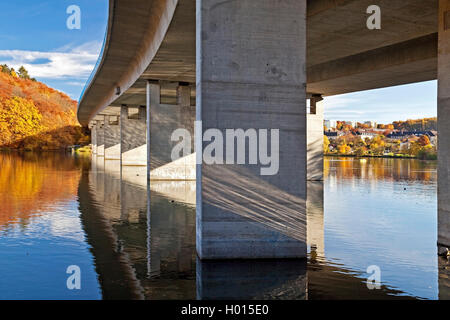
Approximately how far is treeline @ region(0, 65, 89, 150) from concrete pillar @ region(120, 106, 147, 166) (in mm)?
60553

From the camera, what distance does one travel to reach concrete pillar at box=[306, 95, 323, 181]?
27078mm

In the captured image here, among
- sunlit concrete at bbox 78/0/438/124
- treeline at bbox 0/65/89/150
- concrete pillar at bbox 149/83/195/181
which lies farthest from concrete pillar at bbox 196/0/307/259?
treeline at bbox 0/65/89/150

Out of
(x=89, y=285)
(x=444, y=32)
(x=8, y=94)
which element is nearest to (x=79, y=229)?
(x=89, y=285)

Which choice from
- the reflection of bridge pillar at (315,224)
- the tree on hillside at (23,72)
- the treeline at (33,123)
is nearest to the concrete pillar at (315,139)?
the reflection of bridge pillar at (315,224)

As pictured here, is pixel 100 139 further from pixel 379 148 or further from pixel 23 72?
pixel 23 72

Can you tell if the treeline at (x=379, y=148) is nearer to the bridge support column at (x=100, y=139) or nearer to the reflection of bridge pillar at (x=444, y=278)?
the bridge support column at (x=100, y=139)

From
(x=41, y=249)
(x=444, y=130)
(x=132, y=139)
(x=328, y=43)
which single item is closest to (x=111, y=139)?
(x=132, y=139)

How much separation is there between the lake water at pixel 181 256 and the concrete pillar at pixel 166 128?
8.80 m

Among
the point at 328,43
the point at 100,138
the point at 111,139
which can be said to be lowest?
the point at 111,139

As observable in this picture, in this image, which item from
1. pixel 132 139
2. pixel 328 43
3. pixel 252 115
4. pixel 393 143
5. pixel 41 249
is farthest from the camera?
pixel 393 143

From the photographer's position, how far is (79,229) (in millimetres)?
10633

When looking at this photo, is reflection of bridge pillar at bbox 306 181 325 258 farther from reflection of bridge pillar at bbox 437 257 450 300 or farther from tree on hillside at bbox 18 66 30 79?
Answer: tree on hillside at bbox 18 66 30 79

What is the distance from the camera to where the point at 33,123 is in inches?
3620

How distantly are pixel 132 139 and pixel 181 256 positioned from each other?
3152 centimetres
